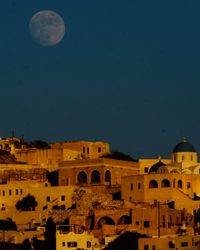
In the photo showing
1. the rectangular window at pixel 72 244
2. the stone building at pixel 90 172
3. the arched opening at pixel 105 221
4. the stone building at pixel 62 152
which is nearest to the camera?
the rectangular window at pixel 72 244

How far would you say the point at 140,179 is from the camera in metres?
107

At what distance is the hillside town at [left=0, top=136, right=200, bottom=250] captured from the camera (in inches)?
3812

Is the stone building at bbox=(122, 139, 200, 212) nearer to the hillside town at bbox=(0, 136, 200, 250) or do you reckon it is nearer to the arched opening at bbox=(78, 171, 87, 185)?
the hillside town at bbox=(0, 136, 200, 250)

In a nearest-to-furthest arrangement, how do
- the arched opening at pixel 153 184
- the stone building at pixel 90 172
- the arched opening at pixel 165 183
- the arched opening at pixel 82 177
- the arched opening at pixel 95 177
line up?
1. the arched opening at pixel 153 184
2. the arched opening at pixel 165 183
3. the stone building at pixel 90 172
4. the arched opening at pixel 95 177
5. the arched opening at pixel 82 177

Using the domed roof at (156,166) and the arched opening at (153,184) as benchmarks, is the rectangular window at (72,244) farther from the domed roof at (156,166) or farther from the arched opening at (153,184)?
the domed roof at (156,166)

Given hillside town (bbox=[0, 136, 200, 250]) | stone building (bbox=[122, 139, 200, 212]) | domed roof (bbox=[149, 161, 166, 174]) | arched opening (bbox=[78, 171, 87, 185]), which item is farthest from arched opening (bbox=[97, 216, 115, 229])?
domed roof (bbox=[149, 161, 166, 174])

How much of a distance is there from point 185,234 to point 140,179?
12.2m

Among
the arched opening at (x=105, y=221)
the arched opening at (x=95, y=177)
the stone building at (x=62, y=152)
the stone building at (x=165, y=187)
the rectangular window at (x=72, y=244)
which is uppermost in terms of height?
the stone building at (x=62, y=152)

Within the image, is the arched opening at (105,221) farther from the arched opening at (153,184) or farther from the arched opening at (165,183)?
the arched opening at (165,183)

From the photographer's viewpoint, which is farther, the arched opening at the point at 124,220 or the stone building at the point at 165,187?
the stone building at the point at 165,187

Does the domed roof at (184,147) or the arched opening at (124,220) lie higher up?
the domed roof at (184,147)

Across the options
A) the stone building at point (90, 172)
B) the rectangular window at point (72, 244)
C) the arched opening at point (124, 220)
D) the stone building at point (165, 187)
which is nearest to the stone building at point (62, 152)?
the stone building at point (90, 172)

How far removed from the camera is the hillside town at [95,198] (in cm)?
9681

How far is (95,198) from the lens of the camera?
106812 mm
